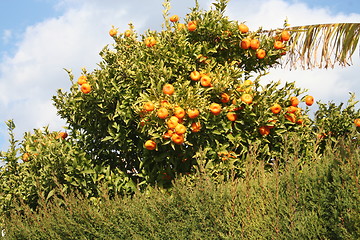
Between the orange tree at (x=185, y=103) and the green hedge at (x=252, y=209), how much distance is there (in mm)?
789

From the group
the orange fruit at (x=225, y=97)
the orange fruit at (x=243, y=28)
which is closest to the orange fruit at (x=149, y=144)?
the orange fruit at (x=225, y=97)

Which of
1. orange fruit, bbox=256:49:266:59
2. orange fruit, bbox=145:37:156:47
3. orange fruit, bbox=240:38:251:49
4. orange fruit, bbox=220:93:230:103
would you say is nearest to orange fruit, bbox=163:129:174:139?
orange fruit, bbox=220:93:230:103

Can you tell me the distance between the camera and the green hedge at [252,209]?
4520mm

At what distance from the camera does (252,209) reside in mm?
5188

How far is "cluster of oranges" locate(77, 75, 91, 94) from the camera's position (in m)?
7.48

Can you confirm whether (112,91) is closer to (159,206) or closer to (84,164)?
(84,164)

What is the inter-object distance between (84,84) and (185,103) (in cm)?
195

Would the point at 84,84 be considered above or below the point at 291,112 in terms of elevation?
above

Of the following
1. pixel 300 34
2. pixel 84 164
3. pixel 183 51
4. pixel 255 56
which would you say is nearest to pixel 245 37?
pixel 255 56

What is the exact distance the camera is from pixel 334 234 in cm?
459

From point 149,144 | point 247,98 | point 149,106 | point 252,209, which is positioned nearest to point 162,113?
point 149,106

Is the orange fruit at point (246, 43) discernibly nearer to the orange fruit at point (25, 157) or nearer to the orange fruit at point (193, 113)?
the orange fruit at point (193, 113)

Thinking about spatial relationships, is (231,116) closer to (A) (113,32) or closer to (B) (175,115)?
(B) (175,115)

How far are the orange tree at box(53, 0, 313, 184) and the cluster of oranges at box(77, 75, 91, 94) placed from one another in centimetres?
2
